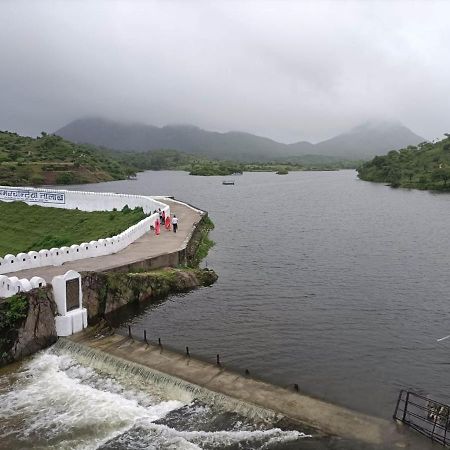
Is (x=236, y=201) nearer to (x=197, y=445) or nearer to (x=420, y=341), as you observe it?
(x=420, y=341)

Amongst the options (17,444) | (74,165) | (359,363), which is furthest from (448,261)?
(74,165)

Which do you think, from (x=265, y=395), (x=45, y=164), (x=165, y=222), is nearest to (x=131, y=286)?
(x=265, y=395)

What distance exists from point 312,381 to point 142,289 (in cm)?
1185

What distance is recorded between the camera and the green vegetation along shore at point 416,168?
113625 millimetres

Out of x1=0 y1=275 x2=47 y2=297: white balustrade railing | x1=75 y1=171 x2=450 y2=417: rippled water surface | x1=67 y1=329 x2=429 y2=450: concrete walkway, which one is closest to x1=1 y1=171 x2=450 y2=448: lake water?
x1=75 y1=171 x2=450 y2=417: rippled water surface

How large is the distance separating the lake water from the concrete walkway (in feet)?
4.45

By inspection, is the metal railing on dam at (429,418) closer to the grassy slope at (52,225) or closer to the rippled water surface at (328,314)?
the rippled water surface at (328,314)

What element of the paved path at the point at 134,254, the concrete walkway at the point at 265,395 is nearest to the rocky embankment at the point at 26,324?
the concrete walkway at the point at 265,395

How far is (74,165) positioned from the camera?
13050 cm

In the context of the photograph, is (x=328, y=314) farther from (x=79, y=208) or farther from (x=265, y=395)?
(x=79, y=208)

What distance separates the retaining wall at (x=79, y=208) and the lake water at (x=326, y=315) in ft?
18.9

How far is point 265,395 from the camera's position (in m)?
15.8

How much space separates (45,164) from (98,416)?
116432 millimetres

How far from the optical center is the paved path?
2533 cm
